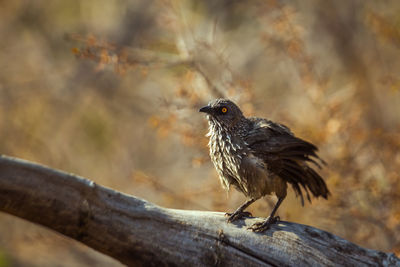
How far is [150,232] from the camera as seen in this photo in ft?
11.6

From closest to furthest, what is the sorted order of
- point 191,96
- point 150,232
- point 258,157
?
point 150,232
point 258,157
point 191,96

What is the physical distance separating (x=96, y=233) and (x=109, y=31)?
293 inches

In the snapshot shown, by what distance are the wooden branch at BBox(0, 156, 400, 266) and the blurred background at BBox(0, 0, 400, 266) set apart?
150 cm

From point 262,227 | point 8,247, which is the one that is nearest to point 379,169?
point 262,227

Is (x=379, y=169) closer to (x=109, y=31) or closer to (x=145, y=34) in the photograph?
(x=145, y=34)

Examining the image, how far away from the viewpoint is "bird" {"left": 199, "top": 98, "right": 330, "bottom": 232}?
365cm

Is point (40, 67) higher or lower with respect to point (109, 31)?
lower

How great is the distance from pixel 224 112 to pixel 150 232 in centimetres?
114

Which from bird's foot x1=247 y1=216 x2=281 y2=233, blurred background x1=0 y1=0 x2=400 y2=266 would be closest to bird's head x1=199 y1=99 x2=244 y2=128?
bird's foot x1=247 y1=216 x2=281 y2=233

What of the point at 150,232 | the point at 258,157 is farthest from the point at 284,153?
the point at 150,232

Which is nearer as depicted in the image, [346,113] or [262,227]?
[262,227]

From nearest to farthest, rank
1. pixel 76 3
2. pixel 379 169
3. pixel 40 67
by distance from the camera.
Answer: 1. pixel 379 169
2. pixel 40 67
3. pixel 76 3

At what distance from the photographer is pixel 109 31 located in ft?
33.4

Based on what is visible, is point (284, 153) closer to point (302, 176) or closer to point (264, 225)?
point (302, 176)
